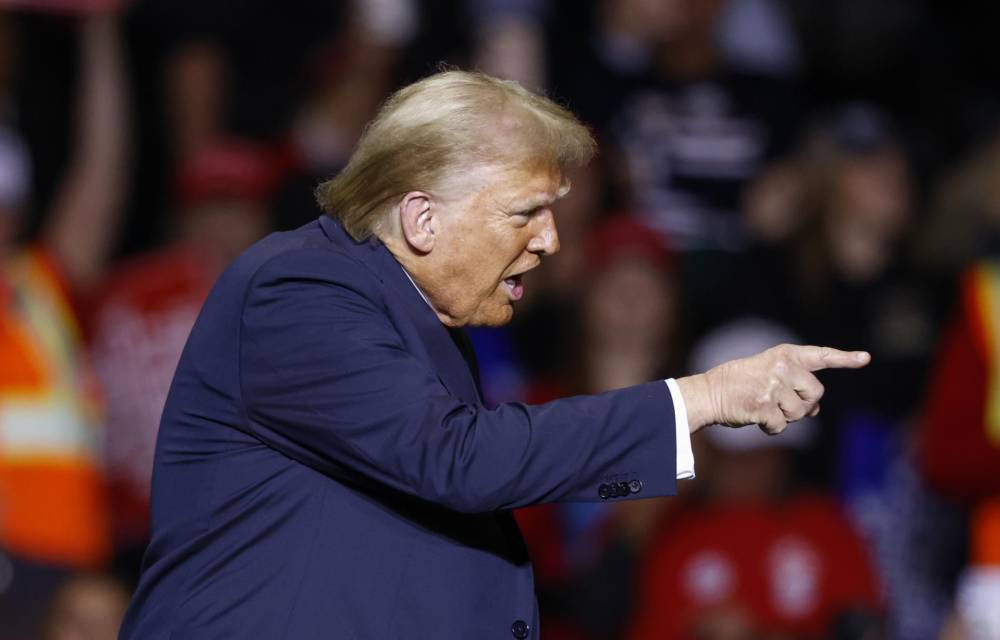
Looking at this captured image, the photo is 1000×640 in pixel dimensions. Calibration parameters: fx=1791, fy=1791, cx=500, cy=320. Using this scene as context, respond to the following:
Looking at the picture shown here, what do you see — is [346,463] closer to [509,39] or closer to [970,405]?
[970,405]

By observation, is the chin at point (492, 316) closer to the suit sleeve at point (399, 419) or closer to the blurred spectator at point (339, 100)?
the suit sleeve at point (399, 419)

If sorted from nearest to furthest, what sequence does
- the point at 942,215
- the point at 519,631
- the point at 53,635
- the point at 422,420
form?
the point at 422,420, the point at 519,631, the point at 53,635, the point at 942,215

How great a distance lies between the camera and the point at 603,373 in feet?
16.5

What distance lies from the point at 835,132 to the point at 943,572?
165cm

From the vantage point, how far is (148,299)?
5.02 m

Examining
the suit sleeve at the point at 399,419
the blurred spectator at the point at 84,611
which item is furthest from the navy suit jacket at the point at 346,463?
the blurred spectator at the point at 84,611

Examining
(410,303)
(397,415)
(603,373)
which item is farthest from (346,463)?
(603,373)

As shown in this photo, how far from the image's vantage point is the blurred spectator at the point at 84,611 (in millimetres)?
4312

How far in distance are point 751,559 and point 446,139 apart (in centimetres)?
255

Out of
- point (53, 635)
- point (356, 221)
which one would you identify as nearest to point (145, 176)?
point (53, 635)

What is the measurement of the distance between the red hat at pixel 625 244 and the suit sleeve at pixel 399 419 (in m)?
2.95

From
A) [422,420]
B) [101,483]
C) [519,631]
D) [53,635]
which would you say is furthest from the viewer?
[101,483]

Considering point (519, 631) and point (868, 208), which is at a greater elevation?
point (519, 631)

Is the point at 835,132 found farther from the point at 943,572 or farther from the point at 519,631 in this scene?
the point at 519,631
